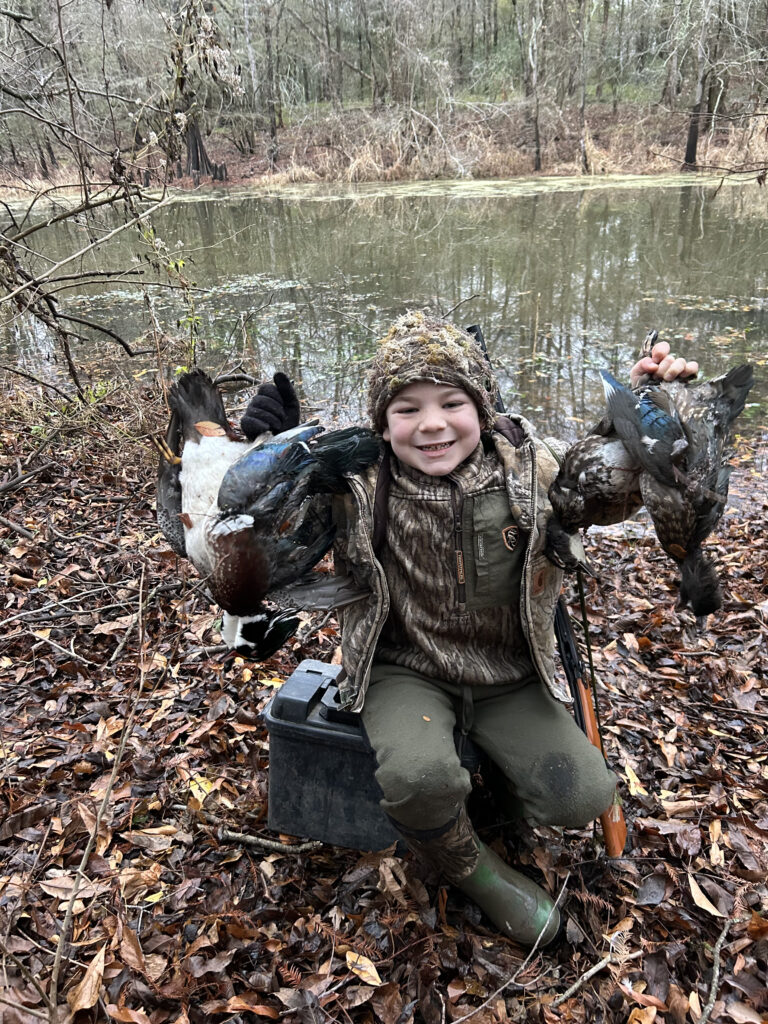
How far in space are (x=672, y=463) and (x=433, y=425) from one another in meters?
0.66

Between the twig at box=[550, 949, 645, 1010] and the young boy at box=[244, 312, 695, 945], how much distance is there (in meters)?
0.14

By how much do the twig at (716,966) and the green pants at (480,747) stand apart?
47cm

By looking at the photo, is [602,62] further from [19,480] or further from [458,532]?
[458,532]

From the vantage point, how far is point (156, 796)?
2459 mm

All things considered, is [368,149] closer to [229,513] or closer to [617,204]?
[617,204]

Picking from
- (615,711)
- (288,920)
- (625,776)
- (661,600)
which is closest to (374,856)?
(288,920)

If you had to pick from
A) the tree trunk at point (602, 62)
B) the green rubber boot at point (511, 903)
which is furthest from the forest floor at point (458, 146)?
the green rubber boot at point (511, 903)

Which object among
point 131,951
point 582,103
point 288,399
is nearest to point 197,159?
point 582,103

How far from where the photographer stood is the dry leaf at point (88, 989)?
175 cm

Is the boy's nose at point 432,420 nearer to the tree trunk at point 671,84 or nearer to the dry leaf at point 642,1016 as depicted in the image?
the dry leaf at point 642,1016

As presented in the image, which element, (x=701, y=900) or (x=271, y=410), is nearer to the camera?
(x=271, y=410)

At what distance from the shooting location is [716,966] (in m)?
1.80

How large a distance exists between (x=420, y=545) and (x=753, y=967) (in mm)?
1526

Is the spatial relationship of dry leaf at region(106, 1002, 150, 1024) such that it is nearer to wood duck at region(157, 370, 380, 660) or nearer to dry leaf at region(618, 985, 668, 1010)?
wood duck at region(157, 370, 380, 660)
